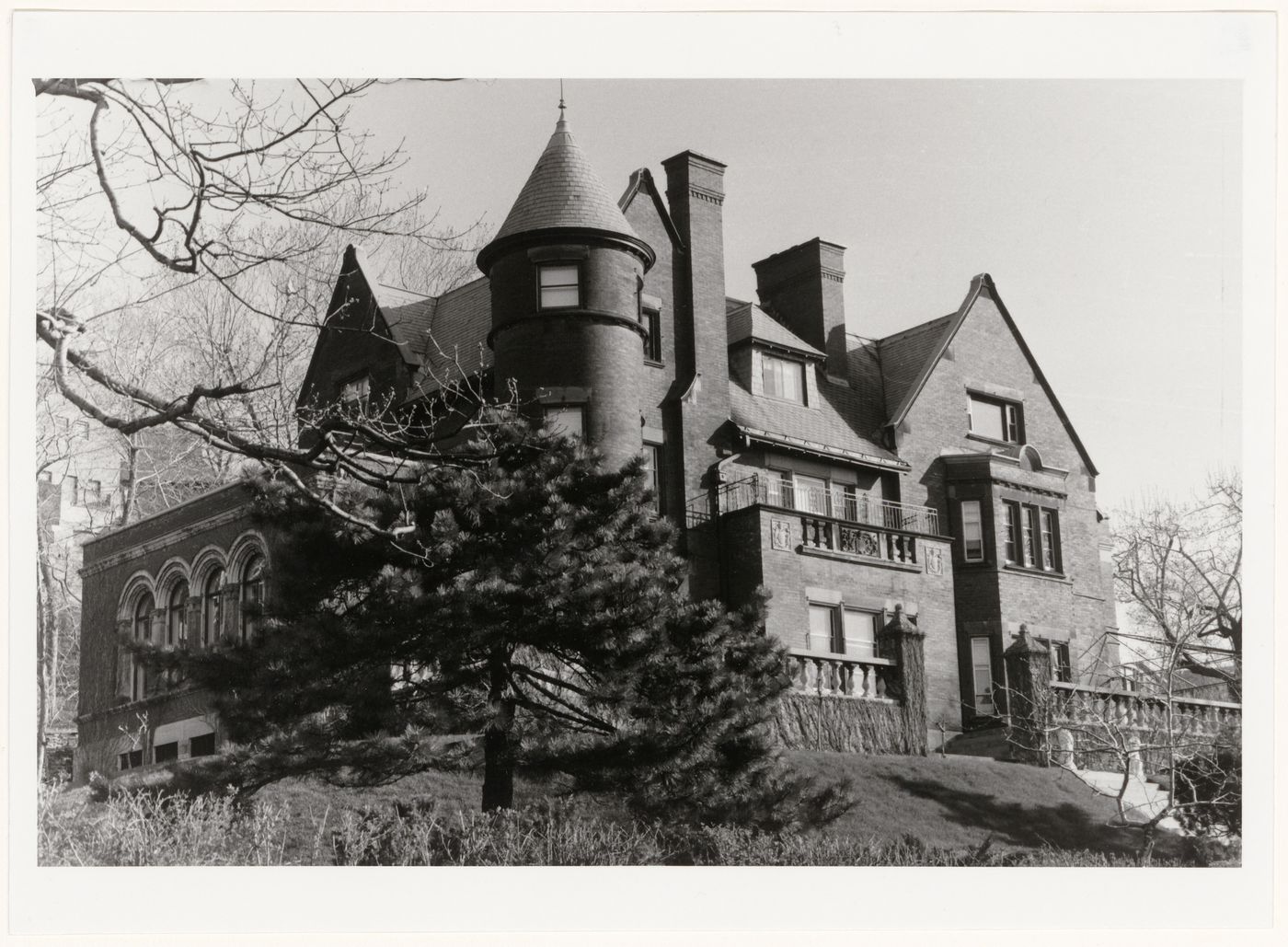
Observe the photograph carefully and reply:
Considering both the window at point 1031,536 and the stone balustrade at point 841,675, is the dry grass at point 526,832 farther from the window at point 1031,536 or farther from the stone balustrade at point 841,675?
the window at point 1031,536

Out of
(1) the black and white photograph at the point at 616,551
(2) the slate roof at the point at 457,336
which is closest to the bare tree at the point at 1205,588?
(1) the black and white photograph at the point at 616,551

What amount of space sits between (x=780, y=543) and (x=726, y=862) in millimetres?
12810

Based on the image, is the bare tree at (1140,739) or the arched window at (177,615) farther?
the arched window at (177,615)

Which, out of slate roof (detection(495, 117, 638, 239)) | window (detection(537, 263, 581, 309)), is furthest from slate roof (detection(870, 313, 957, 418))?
window (detection(537, 263, 581, 309))

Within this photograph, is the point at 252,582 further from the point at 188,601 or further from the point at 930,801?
the point at 930,801

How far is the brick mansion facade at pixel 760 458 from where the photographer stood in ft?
100


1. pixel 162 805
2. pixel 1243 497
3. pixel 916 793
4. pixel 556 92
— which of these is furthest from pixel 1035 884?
pixel 556 92

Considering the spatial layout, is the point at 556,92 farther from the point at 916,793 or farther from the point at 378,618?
the point at 916,793

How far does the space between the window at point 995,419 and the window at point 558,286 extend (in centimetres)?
1266

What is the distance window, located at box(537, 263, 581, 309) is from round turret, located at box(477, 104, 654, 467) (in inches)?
0.7

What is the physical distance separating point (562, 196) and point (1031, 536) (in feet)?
50.2

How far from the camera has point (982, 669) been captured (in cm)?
3650

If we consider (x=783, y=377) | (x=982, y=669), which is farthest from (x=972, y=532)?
(x=783, y=377)

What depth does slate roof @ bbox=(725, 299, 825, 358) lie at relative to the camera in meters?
36.2
